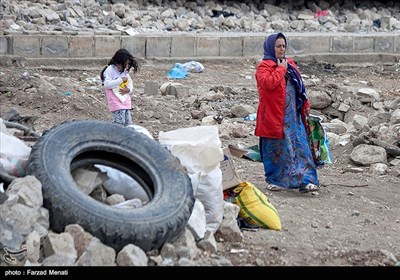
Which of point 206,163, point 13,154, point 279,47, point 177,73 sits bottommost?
point 177,73

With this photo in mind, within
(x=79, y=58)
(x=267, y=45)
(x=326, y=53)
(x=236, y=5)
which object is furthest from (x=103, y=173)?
(x=236, y=5)

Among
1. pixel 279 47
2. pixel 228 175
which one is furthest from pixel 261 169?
pixel 228 175

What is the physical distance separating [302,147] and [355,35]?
1109 centimetres

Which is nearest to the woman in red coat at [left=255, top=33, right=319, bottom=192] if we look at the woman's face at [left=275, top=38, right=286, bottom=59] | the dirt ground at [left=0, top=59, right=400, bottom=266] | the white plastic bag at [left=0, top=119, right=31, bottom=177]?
the woman's face at [left=275, top=38, right=286, bottom=59]

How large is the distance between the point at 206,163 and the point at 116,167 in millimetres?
579

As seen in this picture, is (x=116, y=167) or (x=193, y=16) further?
(x=193, y=16)

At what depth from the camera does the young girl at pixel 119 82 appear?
→ 27.8 ft

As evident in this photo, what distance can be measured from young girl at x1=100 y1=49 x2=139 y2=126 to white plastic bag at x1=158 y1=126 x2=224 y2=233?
2669mm

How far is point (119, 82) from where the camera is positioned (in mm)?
8500

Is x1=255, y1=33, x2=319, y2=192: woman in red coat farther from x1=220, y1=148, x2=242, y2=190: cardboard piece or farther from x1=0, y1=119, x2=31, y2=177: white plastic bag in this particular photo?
x1=0, y1=119, x2=31, y2=177: white plastic bag

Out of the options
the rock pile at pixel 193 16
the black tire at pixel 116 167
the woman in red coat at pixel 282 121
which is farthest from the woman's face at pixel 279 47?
the rock pile at pixel 193 16

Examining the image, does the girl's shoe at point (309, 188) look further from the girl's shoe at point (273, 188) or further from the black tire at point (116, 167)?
the black tire at point (116, 167)

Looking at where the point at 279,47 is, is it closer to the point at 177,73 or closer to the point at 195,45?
the point at 177,73

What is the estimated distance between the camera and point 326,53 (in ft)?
58.2
